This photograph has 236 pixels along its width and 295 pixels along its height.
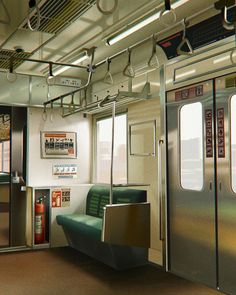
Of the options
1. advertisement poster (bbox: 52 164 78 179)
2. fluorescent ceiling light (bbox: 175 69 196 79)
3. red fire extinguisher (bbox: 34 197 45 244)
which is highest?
fluorescent ceiling light (bbox: 175 69 196 79)

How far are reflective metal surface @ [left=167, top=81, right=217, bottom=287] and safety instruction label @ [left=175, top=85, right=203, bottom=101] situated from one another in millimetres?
24

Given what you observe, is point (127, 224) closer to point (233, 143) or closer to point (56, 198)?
point (233, 143)

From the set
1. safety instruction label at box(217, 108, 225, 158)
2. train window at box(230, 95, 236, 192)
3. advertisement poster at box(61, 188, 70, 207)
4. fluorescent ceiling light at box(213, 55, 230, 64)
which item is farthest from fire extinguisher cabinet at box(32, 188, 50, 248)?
fluorescent ceiling light at box(213, 55, 230, 64)

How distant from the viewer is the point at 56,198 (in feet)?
20.1

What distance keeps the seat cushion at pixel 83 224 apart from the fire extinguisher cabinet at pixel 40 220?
1.03 ft

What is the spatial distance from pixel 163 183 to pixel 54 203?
2284mm

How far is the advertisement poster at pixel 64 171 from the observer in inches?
256

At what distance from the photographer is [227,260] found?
12.1 ft

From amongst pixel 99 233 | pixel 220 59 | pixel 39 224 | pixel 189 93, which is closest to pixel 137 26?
pixel 220 59

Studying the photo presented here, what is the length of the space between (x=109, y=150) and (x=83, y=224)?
6.01ft

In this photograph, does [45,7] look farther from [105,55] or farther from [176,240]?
[176,240]

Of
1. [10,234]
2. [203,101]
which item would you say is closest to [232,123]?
[203,101]

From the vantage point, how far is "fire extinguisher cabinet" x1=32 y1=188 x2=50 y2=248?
5.98m

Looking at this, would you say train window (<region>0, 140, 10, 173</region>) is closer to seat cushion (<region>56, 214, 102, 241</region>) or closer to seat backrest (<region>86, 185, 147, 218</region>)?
seat cushion (<region>56, 214, 102, 241</region>)
